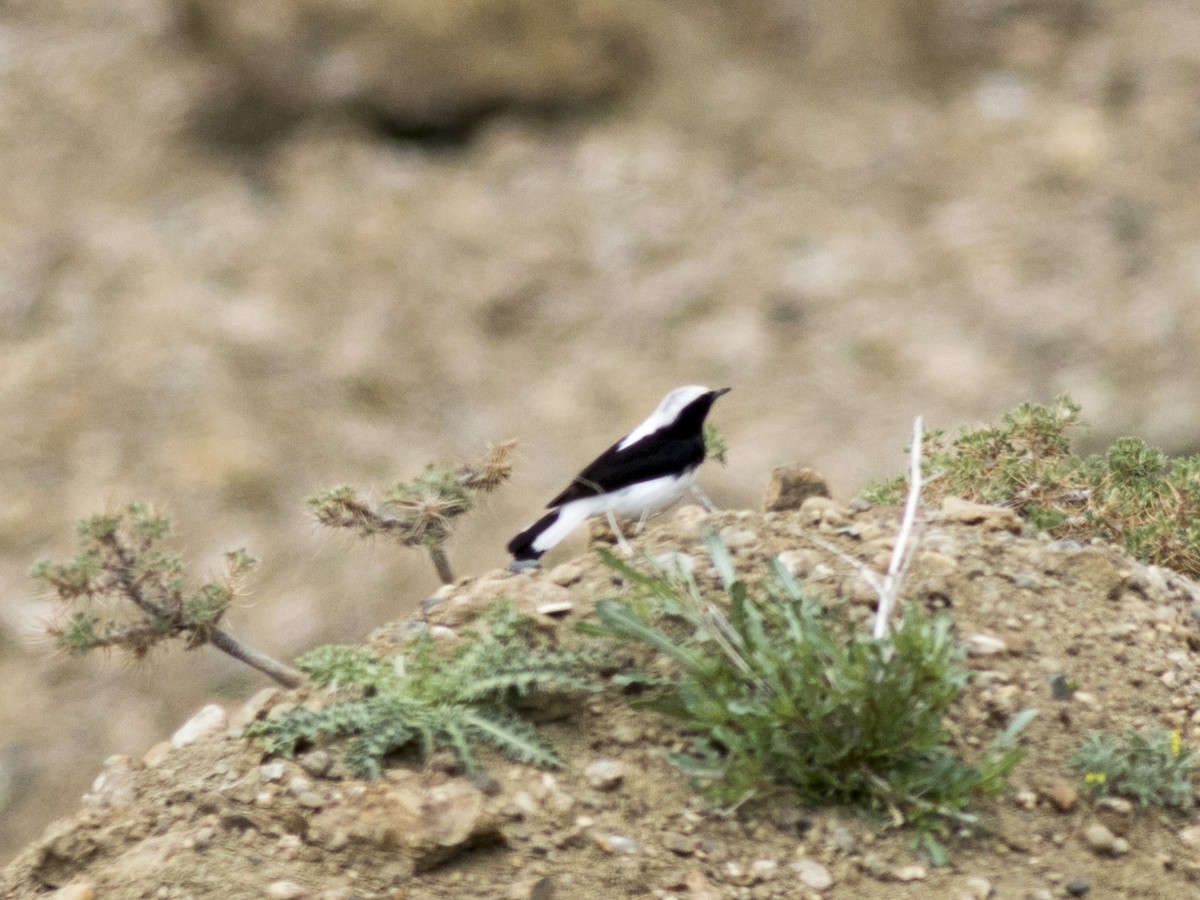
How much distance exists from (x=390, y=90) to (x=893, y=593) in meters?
→ 9.20

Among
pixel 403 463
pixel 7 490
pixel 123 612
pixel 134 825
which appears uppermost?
pixel 7 490

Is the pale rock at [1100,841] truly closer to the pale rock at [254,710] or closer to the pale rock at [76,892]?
the pale rock at [254,710]

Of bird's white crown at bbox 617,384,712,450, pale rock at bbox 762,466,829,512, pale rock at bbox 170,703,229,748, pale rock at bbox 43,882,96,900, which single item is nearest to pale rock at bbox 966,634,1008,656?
pale rock at bbox 762,466,829,512

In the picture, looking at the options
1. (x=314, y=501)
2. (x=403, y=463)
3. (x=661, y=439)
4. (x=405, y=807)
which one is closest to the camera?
(x=405, y=807)

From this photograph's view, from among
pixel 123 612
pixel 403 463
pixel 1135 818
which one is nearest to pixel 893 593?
pixel 1135 818

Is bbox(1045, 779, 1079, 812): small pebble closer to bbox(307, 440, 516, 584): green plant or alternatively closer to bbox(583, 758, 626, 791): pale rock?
bbox(583, 758, 626, 791): pale rock

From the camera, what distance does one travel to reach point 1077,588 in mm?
4254

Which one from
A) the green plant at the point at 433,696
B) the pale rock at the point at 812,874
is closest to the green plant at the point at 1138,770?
the pale rock at the point at 812,874

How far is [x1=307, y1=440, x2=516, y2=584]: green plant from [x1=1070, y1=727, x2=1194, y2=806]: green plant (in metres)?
1.66

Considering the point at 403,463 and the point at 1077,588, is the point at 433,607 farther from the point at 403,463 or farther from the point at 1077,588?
the point at 403,463

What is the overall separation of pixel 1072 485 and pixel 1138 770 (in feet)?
4.79

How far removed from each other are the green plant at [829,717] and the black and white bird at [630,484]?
1.72 metres

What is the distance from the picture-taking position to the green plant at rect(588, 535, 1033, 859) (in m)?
3.38

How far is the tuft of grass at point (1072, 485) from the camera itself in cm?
479
